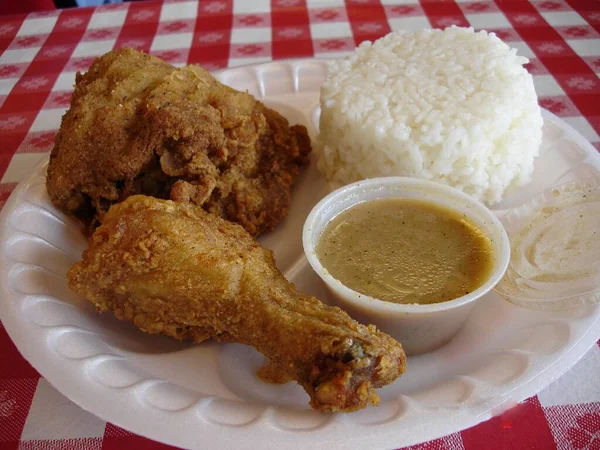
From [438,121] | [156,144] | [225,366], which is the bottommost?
[225,366]

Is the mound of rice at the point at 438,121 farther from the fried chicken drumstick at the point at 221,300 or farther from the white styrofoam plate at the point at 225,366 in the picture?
the fried chicken drumstick at the point at 221,300

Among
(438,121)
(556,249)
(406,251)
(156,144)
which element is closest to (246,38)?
(438,121)

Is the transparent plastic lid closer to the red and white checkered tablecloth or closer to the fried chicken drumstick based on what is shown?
the fried chicken drumstick

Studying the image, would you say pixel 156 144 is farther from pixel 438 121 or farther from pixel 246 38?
pixel 246 38

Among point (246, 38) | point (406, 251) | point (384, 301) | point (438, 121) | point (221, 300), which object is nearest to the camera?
point (221, 300)

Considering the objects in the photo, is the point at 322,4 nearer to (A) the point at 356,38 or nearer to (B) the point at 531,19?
(A) the point at 356,38

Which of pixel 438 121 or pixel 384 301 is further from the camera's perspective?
pixel 438 121
